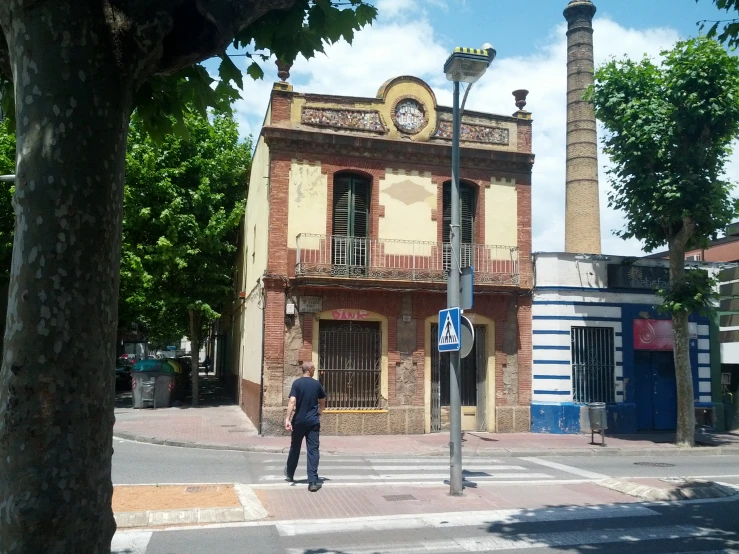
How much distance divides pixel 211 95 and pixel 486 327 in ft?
45.6

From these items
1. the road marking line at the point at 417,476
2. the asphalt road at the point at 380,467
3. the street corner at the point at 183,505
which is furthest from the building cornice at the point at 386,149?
the street corner at the point at 183,505

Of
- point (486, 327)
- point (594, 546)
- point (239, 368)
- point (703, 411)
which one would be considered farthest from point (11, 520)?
point (239, 368)

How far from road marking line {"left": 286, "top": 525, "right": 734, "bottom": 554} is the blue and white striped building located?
33.2 feet

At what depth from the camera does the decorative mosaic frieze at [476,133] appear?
59.0 ft

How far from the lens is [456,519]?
787 centimetres

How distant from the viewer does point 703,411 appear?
1903cm

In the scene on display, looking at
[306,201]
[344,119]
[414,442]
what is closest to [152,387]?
[306,201]

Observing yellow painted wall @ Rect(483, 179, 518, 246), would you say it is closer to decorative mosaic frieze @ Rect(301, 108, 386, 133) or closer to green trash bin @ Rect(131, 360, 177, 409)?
decorative mosaic frieze @ Rect(301, 108, 386, 133)

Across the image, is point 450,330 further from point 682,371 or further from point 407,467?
point 682,371

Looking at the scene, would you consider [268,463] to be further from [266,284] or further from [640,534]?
[640,534]

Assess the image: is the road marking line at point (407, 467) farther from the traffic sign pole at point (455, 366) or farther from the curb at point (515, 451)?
the traffic sign pole at point (455, 366)

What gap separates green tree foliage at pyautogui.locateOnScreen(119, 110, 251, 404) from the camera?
2164cm

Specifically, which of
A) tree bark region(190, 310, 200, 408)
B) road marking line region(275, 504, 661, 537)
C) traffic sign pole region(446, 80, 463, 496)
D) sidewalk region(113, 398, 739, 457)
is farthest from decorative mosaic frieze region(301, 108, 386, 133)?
road marking line region(275, 504, 661, 537)

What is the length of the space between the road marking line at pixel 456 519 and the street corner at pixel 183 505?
61 centimetres
